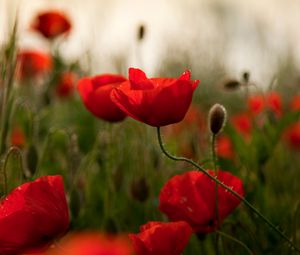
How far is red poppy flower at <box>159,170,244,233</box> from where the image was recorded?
3.67 feet

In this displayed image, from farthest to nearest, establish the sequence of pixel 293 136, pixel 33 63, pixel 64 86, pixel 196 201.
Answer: pixel 33 63
pixel 64 86
pixel 293 136
pixel 196 201

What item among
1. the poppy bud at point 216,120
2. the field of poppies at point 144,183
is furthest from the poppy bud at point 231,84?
the poppy bud at point 216,120

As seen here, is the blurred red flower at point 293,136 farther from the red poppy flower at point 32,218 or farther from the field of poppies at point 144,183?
the red poppy flower at point 32,218

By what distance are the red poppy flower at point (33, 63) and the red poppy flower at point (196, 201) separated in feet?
8.14

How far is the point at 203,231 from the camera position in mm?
1151

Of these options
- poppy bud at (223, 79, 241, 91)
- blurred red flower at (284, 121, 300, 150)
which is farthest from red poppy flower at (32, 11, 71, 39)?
poppy bud at (223, 79, 241, 91)

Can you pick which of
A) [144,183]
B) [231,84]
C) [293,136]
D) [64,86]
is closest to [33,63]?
[64,86]

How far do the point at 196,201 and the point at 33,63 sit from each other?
104 inches

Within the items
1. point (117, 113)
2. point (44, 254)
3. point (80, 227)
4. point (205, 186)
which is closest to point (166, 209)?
point (205, 186)

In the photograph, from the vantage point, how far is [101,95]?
132 cm

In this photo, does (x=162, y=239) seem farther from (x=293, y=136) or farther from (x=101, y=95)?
(x=293, y=136)

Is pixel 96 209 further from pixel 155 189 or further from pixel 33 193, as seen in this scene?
pixel 33 193

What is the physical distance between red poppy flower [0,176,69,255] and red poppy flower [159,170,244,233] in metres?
0.18

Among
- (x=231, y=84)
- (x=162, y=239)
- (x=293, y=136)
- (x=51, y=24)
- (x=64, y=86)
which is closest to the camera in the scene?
(x=162, y=239)
